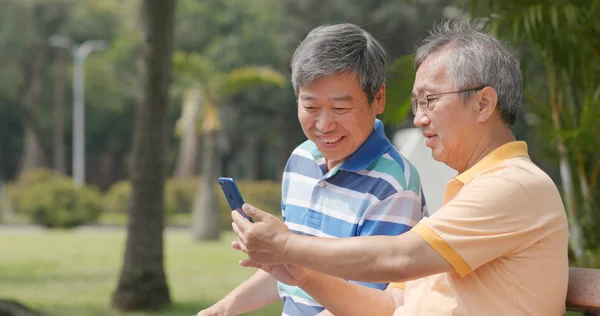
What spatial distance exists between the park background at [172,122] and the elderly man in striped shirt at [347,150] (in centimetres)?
22

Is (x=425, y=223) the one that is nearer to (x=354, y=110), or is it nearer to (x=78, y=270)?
(x=354, y=110)

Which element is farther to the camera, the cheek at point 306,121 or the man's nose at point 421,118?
the cheek at point 306,121

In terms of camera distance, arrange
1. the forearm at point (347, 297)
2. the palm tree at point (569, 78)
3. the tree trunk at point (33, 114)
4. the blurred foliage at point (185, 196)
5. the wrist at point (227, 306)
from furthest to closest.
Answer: the tree trunk at point (33, 114) → the blurred foliage at point (185, 196) → the palm tree at point (569, 78) → the wrist at point (227, 306) → the forearm at point (347, 297)

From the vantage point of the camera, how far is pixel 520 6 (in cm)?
466

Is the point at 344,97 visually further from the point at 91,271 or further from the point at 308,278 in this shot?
the point at 91,271

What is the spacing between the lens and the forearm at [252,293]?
8.74ft

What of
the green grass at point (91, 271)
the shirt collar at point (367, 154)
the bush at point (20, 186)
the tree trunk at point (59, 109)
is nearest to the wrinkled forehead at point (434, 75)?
the shirt collar at point (367, 154)

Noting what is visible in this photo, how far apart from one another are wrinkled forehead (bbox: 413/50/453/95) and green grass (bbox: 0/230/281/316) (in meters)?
7.99

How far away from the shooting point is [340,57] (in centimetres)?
241

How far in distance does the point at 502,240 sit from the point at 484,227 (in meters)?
0.05

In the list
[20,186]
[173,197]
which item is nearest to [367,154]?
[173,197]

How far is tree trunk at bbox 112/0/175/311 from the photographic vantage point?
9.34 m

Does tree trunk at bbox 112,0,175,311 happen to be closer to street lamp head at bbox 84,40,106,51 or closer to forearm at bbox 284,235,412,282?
forearm at bbox 284,235,412,282

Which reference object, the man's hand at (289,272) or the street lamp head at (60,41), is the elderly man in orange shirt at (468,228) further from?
the street lamp head at (60,41)
